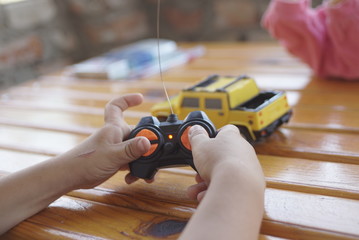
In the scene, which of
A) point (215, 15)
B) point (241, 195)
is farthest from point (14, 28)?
point (241, 195)

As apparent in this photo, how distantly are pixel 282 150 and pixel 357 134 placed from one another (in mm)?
164

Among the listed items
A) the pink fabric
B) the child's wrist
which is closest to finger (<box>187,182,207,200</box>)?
the child's wrist

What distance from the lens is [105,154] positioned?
0.70m

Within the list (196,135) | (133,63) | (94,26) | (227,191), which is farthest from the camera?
(94,26)

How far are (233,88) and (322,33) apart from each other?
477mm

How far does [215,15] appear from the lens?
2.31 metres

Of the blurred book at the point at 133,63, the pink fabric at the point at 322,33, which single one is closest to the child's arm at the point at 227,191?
the pink fabric at the point at 322,33

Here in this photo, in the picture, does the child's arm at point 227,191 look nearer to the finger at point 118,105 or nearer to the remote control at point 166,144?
the remote control at point 166,144

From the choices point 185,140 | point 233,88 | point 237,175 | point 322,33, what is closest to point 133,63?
point 322,33

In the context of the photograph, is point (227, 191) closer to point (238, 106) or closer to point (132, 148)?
point (132, 148)

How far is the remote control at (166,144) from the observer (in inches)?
26.3

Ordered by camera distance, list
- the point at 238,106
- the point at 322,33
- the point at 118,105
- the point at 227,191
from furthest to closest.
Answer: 1. the point at 322,33
2. the point at 238,106
3. the point at 118,105
4. the point at 227,191

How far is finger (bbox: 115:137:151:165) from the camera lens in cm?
67

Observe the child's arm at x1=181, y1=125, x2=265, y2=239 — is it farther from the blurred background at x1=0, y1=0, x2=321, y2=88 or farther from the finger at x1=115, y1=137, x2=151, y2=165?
the blurred background at x1=0, y1=0, x2=321, y2=88
